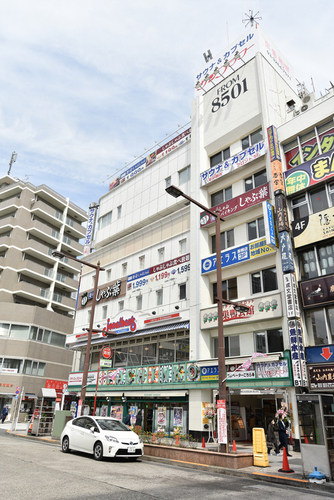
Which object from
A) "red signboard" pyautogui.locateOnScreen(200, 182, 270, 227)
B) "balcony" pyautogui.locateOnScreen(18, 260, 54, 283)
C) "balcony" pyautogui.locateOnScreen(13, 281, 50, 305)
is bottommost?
"red signboard" pyautogui.locateOnScreen(200, 182, 270, 227)

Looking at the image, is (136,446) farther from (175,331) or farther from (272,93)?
(272,93)

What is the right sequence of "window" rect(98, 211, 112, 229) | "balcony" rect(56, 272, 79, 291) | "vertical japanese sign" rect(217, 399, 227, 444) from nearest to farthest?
"vertical japanese sign" rect(217, 399, 227, 444), "window" rect(98, 211, 112, 229), "balcony" rect(56, 272, 79, 291)

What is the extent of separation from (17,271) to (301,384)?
4467cm

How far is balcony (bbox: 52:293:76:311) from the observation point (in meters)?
56.7

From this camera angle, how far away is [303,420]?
11133mm

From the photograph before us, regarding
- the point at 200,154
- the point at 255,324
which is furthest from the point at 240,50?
the point at 255,324

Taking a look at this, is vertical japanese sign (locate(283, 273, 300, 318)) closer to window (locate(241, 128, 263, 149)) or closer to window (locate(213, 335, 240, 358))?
window (locate(213, 335, 240, 358))

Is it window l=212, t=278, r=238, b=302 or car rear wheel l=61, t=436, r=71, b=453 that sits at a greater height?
window l=212, t=278, r=238, b=302

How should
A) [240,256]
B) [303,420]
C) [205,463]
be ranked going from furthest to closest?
[240,256] → [205,463] → [303,420]

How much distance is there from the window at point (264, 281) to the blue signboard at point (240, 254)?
3.86ft

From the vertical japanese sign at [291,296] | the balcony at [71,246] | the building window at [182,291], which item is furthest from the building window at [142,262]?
the balcony at [71,246]

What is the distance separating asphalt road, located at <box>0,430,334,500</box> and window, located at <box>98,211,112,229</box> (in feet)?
95.8

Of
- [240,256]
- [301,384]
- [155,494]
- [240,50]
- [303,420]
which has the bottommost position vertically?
[155,494]

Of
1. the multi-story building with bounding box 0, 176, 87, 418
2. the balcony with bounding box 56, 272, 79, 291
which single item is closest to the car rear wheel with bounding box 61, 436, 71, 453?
the multi-story building with bounding box 0, 176, 87, 418
